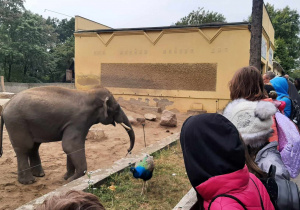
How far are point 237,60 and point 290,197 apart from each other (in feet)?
40.0

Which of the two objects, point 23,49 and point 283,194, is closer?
point 283,194

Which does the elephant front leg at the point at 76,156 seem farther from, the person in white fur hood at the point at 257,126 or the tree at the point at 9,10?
the tree at the point at 9,10

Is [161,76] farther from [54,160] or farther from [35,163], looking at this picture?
[35,163]

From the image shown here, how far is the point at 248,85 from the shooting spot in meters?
2.56

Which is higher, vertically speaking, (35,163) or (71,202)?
(71,202)

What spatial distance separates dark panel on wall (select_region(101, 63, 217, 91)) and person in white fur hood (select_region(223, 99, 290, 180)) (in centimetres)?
1137

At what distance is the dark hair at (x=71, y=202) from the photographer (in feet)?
2.89

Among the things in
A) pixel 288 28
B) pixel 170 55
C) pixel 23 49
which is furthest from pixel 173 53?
pixel 288 28

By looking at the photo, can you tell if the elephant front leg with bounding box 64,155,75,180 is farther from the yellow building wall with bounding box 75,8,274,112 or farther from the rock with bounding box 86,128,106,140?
the yellow building wall with bounding box 75,8,274,112

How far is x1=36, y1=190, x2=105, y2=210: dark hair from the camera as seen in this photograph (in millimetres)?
880

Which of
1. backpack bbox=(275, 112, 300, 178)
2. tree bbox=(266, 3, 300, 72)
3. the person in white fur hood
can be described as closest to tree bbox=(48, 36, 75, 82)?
tree bbox=(266, 3, 300, 72)

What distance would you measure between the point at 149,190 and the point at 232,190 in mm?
2623

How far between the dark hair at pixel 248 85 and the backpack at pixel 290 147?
35 cm

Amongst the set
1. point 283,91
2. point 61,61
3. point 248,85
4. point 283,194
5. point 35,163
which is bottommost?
point 35,163
